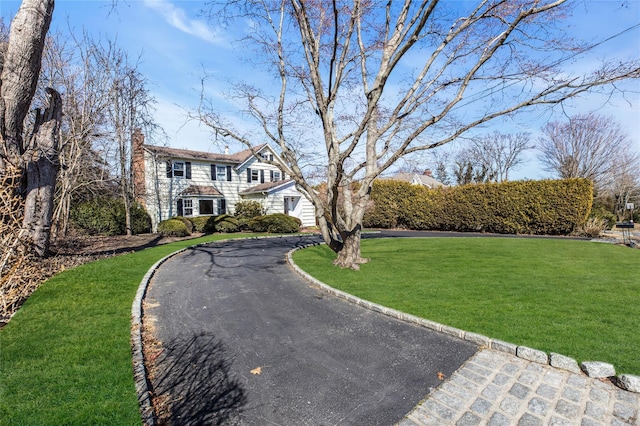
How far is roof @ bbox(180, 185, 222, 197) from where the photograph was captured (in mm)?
23069

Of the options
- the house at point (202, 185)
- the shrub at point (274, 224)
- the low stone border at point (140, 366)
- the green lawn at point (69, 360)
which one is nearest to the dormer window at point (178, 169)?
the house at point (202, 185)


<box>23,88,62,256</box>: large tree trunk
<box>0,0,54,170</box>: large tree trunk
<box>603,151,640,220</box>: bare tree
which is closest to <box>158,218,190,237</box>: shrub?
<box>23,88,62,256</box>: large tree trunk

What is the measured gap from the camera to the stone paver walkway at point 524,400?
266cm

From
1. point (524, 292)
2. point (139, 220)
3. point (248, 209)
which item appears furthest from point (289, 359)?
point (139, 220)

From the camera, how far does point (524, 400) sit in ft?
9.55

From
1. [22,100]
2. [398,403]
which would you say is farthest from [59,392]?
[22,100]

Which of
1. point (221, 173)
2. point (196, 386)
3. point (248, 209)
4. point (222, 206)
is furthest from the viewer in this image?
point (221, 173)

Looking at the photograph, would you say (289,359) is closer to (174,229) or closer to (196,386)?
(196,386)

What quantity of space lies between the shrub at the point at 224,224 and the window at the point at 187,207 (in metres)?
2.64

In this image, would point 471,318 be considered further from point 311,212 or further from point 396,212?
point 311,212

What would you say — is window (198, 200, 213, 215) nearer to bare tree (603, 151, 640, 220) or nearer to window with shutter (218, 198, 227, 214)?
window with shutter (218, 198, 227, 214)

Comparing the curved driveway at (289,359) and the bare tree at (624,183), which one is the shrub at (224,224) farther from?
the bare tree at (624,183)

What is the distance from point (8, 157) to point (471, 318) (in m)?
11.4

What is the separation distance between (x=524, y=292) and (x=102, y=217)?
21.9 meters
